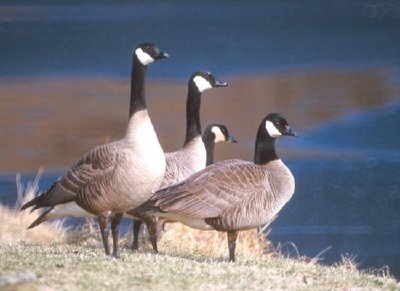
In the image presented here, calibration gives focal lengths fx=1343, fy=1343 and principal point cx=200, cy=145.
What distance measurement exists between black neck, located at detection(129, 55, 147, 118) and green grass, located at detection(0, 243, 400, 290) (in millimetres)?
1294

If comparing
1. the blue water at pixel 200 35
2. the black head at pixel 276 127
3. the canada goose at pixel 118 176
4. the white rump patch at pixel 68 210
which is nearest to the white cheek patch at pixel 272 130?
the black head at pixel 276 127

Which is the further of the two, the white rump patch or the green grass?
the white rump patch

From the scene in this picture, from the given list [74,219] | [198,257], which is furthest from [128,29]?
[198,257]

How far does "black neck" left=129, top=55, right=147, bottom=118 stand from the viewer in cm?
1175

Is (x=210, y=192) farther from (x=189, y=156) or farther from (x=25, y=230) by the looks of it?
(x=25, y=230)

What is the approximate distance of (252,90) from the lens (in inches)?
1079

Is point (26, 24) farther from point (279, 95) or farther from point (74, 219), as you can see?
point (74, 219)


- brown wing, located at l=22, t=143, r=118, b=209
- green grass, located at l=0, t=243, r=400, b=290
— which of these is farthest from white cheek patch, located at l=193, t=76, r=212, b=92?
green grass, located at l=0, t=243, r=400, b=290

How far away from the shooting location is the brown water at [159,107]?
72.5 ft

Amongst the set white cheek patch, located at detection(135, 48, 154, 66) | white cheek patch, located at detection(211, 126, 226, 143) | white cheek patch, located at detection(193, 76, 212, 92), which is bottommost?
white cheek patch, located at detection(211, 126, 226, 143)

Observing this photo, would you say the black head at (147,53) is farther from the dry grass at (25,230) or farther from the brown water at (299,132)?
the brown water at (299,132)

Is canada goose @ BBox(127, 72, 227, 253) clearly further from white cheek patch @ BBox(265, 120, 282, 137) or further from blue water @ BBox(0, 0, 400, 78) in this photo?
blue water @ BBox(0, 0, 400, 78)

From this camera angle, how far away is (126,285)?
9.52m

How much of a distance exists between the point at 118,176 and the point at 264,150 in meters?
1.83
